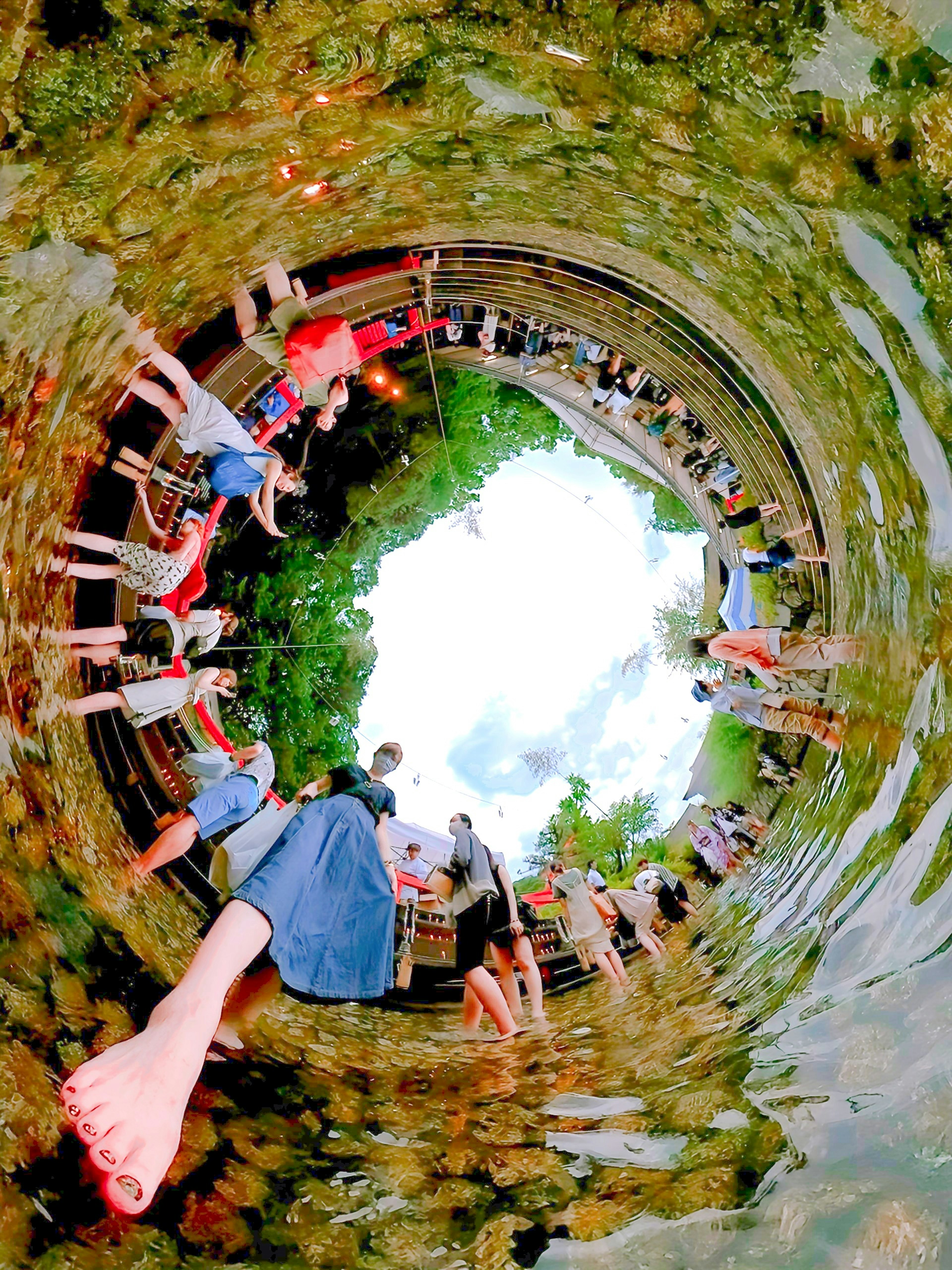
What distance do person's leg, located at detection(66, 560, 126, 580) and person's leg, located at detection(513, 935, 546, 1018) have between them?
3781mm

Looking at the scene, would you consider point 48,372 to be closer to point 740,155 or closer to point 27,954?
point 27,954

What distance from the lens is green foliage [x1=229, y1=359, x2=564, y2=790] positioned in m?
5.64

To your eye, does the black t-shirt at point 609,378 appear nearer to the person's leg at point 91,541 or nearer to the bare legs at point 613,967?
the person's leg at point 91,541

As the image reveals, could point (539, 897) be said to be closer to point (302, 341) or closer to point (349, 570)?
point (349, 570)

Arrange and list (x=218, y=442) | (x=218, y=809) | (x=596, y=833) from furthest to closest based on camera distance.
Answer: (x=596, y=833), (x=218, y=809), (x=218, y=442)

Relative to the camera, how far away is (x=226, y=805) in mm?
4953

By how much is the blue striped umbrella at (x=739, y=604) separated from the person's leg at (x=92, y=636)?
4.46m

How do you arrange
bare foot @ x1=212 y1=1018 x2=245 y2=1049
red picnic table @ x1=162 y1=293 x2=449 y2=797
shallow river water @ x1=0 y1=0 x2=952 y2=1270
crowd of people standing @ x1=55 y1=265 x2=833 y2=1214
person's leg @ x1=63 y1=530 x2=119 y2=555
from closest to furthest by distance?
shallow river water @ x1=0 y1=0 x2=952 y2=1270, bare foot @ x1=212 y1=1018 x2=245 y2=1049, crowd of people standing @ x1=55 y1=265 x2=833 y2=1214, person's leg @ x1=63 y1=530 x2=119 y2=555, red picnic table @ x1=162 y1=293 x2=449 y2=797

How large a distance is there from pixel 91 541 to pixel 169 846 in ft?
6.69

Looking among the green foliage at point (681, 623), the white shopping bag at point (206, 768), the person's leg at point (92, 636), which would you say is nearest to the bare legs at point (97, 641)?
the person's leg at point (92, 636)

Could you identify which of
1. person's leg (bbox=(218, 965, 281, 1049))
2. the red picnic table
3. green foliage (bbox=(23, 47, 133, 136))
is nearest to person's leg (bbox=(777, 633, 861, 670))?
the red picnic table

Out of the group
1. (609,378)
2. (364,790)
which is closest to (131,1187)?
(364,790)

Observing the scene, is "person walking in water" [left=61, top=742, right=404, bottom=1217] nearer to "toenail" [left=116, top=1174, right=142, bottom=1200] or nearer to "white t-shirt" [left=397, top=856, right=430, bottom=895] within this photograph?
"toenail" [left=116, top=1174, right=142, bottom=1200]

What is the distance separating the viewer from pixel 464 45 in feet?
9.77
